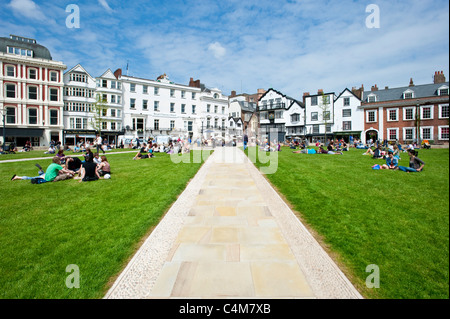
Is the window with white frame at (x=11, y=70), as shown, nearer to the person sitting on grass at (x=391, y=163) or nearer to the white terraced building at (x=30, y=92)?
the white terraced building at (x=30, y=92)

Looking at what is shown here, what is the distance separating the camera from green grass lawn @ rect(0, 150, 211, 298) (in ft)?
12.8

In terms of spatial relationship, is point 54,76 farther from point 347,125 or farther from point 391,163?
point 347,125

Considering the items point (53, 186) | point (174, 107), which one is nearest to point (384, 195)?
point (53, 186)

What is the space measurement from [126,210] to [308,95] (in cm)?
5534

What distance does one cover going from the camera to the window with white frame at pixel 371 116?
4400 centimetres

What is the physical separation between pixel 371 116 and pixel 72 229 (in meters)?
51.2

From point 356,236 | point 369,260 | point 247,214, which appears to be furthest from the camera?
point 247,214

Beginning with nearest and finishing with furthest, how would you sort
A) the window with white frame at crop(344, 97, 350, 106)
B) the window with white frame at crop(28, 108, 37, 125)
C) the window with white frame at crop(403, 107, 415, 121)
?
the window with white frame at crop(403, 107, 415, 121) < the window with white frame at crop(28, 108, 37, 125) < the window with white frame at crop(344, 97, 350, 106)

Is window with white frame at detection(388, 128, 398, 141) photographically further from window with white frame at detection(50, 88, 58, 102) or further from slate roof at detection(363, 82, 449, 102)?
window with white frame at detection(50, 88, 58, 102)

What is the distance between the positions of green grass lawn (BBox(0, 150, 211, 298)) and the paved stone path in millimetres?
476

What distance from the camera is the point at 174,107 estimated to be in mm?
53281

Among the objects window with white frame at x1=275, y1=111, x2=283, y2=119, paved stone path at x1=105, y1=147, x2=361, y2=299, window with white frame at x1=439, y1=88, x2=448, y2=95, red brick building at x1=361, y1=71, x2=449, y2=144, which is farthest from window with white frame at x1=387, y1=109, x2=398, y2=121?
paved stone path at x1=105, y1=147, x2=361, y2=299
